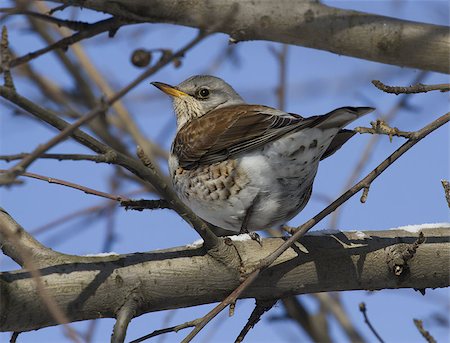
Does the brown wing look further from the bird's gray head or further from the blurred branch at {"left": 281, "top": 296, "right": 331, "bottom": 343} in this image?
the blurred branch at {"left": 281, "top": 296, "right": 331, "bottom": 343}

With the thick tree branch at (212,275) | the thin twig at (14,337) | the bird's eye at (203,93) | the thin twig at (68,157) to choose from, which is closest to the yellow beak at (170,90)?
the bird's eye at (203,93)

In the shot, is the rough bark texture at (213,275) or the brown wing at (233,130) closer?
the rough bark texture at (213,275)

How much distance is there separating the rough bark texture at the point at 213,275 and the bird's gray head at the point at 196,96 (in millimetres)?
2488

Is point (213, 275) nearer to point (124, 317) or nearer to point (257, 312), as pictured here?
point (257, 312)

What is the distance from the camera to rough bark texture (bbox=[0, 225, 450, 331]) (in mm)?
3859

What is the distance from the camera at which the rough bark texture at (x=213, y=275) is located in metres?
3.86

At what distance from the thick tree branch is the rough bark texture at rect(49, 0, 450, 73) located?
1.08 metres

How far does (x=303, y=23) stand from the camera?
14.5ft

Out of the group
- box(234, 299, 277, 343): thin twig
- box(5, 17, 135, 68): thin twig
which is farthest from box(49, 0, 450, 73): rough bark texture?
box(234, 299, 277, 343): thin twig

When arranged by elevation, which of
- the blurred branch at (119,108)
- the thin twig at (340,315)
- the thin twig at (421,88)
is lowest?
the thin twig at (421,88)

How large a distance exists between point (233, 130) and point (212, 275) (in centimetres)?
144

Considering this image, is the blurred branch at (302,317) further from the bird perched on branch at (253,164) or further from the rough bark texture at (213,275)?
the rough bark texture at (213,275)

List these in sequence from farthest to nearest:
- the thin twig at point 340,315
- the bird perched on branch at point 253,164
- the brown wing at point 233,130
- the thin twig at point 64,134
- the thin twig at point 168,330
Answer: the thin twig at point 340,315 < the bird perched on branch at point 253,164 < the brown wing at point 233,130 < the thin twig at point 168,330 < the thin twig at point 64,134

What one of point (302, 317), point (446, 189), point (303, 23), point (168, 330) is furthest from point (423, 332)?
point (302, 317)
